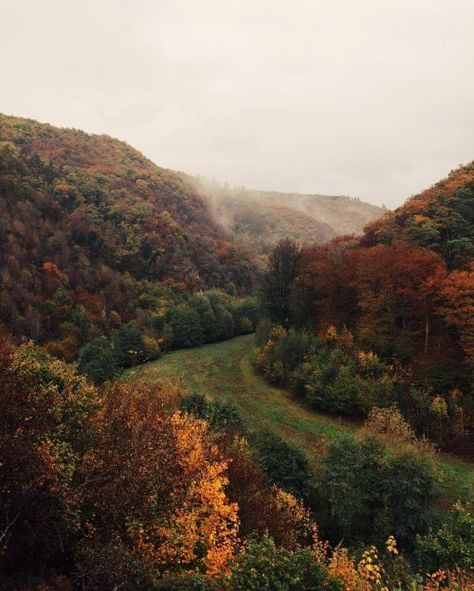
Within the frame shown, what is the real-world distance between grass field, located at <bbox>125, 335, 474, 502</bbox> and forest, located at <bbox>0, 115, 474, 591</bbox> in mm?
509

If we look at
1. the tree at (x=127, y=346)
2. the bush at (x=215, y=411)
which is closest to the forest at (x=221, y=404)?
the bush at (x=215, y=411)

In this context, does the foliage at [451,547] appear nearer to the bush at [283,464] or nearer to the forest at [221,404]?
the forest at [221,404]

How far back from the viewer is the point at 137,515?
45.4ft

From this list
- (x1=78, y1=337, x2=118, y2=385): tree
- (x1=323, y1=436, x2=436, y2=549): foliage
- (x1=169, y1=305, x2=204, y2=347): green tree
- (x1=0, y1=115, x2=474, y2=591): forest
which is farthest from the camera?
(x1=169, y1=305, x2=204, y2=347): green tree

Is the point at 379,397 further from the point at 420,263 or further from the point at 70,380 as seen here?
the point at 70,380

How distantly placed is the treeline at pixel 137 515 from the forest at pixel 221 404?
9cm

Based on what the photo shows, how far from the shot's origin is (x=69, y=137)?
140 meters

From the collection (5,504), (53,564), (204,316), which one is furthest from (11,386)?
(204,316)

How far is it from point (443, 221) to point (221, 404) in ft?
118

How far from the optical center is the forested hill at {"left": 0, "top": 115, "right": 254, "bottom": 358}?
6650cm

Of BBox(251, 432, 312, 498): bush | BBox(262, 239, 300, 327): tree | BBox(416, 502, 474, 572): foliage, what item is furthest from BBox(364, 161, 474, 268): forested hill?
BBox(416, 502, 474, 572): foliage

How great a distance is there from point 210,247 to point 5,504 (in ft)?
358

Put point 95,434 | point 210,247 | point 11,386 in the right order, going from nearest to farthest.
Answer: point 11,386 → point 95,434 → point 210,247

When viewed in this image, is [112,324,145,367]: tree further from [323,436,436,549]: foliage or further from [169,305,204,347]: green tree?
[323,436,436,549]: foliage
